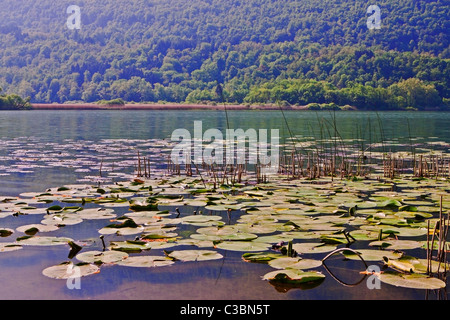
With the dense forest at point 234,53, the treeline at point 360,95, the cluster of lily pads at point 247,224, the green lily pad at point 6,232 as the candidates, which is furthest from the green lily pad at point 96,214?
the dense forest at point 234,53

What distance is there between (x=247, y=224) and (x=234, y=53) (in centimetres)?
13330

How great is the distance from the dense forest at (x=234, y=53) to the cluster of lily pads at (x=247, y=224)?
85899 millimetres

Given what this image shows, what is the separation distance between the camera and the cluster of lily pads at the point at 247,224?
201 inches

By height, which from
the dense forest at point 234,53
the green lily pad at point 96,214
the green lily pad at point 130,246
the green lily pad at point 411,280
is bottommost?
the green lily pad at point 411,280

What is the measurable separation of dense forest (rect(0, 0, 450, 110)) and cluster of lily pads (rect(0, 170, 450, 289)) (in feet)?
282

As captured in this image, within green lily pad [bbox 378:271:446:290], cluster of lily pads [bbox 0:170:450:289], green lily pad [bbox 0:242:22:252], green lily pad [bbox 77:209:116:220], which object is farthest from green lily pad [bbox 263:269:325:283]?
green lily pad [bbox 77:209:116:220]

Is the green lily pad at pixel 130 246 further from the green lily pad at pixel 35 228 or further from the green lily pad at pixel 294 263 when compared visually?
the green lily pad at pixel 294 263

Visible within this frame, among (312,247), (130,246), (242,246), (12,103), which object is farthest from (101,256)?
(12,103)

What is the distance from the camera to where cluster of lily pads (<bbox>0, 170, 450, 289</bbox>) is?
5094 mm

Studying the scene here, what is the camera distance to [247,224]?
21.3ft

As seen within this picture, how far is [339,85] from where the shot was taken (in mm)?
108250

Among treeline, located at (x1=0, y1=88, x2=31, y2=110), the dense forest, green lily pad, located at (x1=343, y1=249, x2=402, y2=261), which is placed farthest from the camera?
the dense forest

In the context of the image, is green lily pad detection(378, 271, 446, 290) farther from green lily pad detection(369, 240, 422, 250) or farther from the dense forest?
the dense forest
